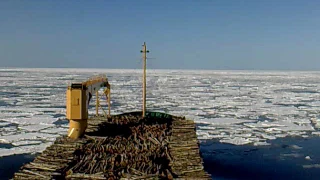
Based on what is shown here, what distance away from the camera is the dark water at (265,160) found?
38.5 feet

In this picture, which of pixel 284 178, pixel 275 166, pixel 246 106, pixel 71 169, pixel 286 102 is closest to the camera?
pixel 71 169

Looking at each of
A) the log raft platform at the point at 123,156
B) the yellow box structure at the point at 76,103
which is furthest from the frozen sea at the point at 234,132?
the yellow box structure at the point at 76,103

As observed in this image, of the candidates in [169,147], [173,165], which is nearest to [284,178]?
[169,147]

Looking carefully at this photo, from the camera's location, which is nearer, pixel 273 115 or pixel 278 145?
pixel 278 145

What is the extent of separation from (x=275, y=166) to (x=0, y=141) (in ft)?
35.4

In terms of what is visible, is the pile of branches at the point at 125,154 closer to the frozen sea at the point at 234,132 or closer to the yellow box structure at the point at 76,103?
the yellow box structure at the point at 76,103

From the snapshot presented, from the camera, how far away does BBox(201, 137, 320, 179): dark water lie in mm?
11727

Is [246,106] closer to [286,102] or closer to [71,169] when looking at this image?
[286,102]

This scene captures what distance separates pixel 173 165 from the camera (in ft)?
27.1

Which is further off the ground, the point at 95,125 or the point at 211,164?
the point at 95,125

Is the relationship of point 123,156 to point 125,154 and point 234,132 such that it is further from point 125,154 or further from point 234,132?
point 234,132

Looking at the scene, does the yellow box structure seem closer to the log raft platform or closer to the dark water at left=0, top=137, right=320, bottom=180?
the log raft platform

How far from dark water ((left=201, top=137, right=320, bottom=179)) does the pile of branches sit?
2213mm

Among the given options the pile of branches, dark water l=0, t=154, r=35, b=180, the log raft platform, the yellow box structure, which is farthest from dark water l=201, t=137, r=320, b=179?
dark water l=0, t=154, r=35, b=180
